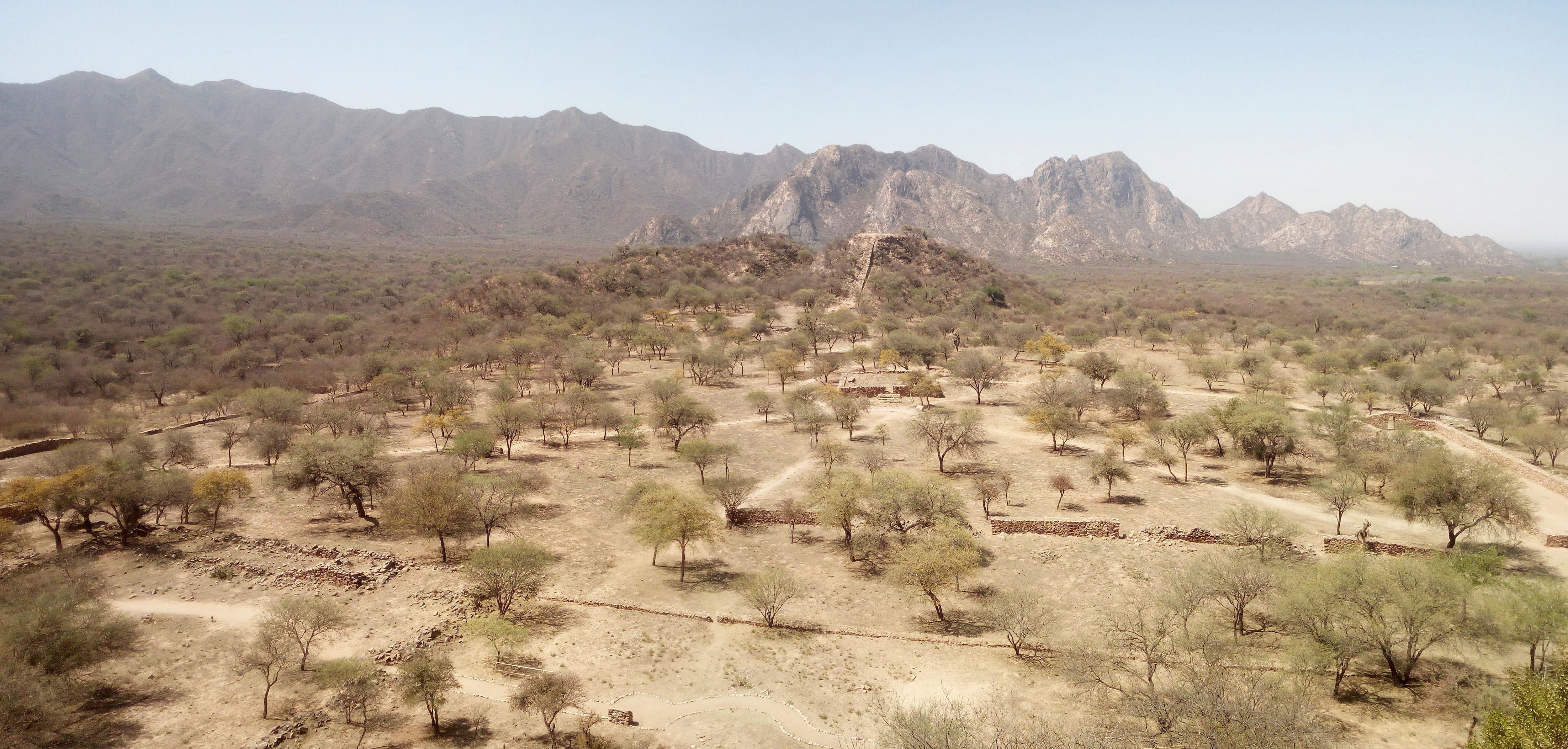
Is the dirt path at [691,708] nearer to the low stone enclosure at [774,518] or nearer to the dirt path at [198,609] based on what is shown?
the dirt path at [198,609]

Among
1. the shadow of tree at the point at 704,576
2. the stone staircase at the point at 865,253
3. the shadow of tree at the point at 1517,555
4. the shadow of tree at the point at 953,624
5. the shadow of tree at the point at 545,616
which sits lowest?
the shadow of tree at the point at 545,616

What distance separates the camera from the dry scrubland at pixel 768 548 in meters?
18.4

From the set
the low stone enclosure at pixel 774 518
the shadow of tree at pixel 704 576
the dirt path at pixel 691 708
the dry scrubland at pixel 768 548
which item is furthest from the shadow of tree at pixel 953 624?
the low stone enclosure at pixel 774 518

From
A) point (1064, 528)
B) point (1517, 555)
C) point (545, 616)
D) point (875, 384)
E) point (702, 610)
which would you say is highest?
point (875, 384)

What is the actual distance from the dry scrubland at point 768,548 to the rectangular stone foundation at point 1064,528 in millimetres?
926

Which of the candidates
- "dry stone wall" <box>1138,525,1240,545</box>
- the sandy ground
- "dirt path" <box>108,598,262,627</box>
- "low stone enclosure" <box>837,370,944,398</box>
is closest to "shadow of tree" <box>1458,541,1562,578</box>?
the sandy ground

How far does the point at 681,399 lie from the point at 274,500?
24929mm

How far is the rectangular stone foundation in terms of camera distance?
30.3 meters

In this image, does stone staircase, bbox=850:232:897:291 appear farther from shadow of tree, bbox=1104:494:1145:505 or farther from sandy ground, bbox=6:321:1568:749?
sandy ground, bbox=6:321:1568:749

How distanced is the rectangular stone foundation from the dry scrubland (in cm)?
93

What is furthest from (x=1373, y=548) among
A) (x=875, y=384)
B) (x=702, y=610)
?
(x=875, y=384)

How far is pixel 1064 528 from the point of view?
30625 mm

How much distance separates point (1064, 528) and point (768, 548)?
1458cm

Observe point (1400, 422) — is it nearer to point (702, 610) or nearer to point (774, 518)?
point (774, 518)
